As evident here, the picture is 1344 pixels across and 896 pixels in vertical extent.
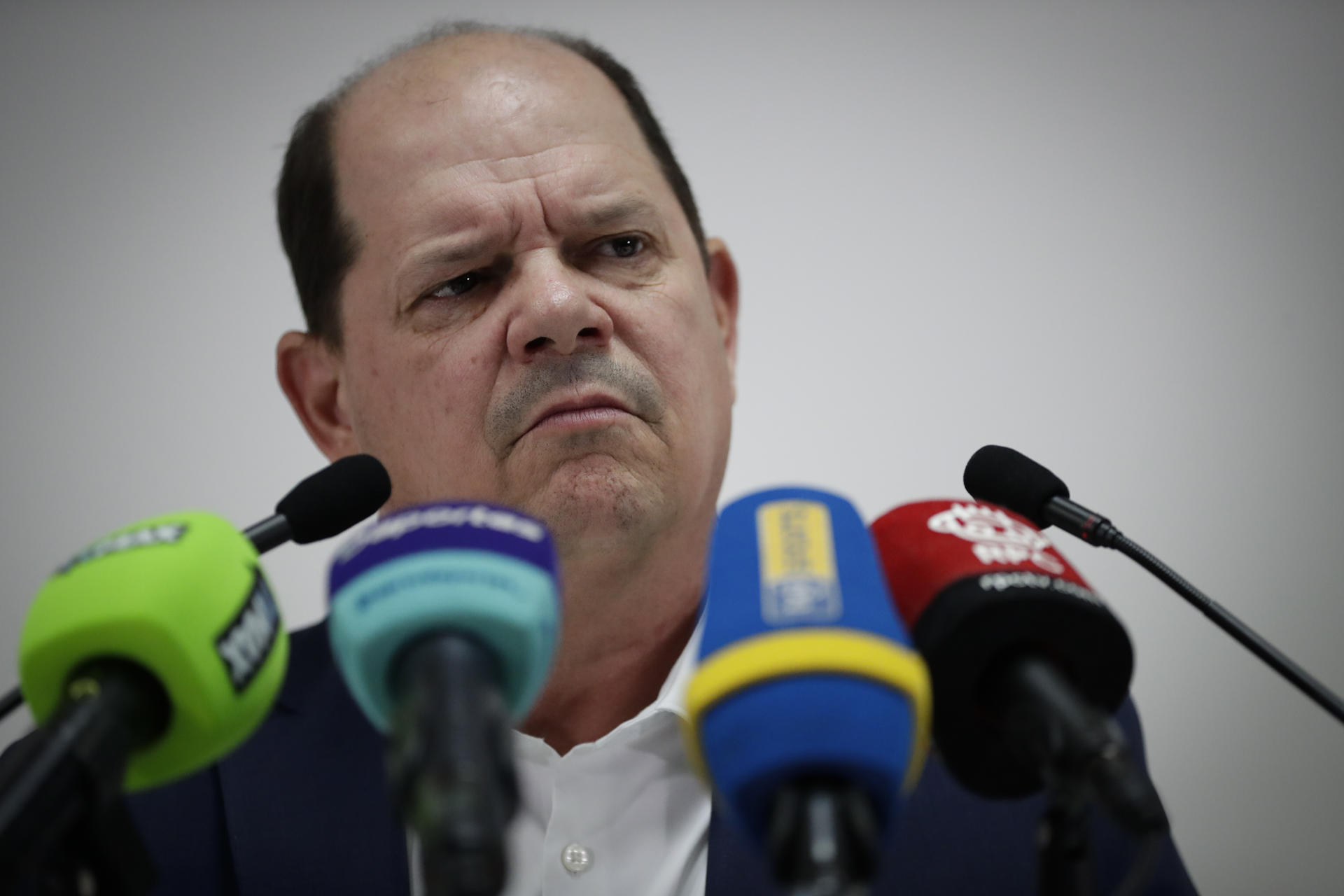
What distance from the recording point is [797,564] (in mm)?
649

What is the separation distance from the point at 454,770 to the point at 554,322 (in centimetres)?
92

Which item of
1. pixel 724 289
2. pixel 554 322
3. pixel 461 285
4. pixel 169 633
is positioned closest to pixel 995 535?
pixel 169 633

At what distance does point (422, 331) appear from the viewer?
4.88 feet

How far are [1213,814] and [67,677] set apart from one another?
219 centimetres

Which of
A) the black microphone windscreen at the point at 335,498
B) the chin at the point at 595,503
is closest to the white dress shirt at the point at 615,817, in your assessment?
the chin at the point at 595,503

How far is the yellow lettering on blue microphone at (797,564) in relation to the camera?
0.60 m

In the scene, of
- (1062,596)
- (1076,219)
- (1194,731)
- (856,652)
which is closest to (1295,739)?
(1194,731)

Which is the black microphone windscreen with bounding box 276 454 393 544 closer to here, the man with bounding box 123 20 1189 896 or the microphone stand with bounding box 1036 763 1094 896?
the man with bounding box 123 20 1189 896

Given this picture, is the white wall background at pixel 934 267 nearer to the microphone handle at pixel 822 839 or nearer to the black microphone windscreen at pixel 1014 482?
the black microphone windscreen at pixel 1014 482

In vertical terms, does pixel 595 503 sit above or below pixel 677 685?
above

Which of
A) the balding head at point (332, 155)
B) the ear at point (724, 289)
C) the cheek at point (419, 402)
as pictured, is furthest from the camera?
the ear at point (724, 289)

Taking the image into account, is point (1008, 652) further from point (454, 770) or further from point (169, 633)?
point (169, 633)

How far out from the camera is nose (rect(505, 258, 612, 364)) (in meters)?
1.35

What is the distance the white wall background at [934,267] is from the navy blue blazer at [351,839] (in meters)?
Answer: 0.93
